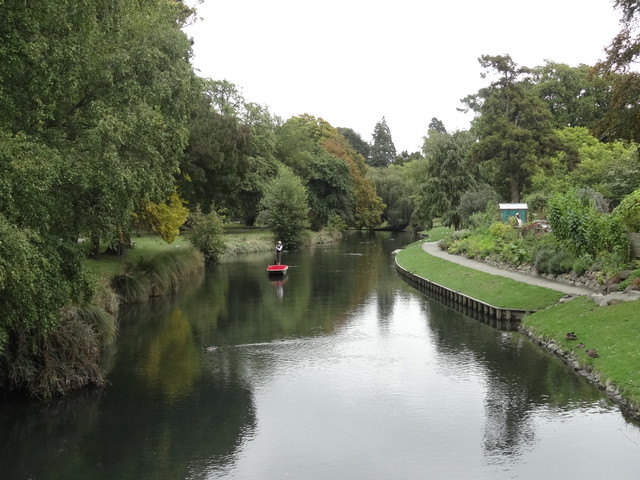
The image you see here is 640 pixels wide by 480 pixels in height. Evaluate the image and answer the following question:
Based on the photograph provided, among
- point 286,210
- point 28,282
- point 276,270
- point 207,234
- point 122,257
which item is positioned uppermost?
point 286,210

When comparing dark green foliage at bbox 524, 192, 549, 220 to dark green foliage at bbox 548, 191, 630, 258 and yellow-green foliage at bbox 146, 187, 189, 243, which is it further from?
yellow-green foliage at bbox 146, 187, 189, 243

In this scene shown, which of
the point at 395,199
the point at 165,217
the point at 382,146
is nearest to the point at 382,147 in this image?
the point at 382,146

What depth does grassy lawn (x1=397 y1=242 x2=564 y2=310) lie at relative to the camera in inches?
1001

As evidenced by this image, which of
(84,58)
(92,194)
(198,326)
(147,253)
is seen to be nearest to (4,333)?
(92,194)

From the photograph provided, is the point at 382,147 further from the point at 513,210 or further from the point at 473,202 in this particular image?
the point at 513,210

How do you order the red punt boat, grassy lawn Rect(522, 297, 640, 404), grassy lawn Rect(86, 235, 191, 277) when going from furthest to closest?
1. the red punt boat
2. grassy lawn Rect(86, 235, 191, 277)
3. grassy lawn Rect(522, 297, 640, 404)

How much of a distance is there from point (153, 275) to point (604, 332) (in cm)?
2285

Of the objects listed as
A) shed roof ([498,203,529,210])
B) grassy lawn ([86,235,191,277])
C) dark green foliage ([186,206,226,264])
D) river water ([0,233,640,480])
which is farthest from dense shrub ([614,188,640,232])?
dark green foliage ([186,206,226,264])

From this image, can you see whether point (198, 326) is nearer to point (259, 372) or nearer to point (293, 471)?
point (259, 372)

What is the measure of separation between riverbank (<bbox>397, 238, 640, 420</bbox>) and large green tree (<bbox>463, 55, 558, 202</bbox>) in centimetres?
2305

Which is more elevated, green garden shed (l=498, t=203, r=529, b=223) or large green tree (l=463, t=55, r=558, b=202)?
large green tree (l=463, t=55, r=558, b=202)

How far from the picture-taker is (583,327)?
19750 millimetres

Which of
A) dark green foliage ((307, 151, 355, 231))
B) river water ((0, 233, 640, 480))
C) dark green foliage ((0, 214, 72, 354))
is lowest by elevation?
river water ((0, 233, 640, 480))

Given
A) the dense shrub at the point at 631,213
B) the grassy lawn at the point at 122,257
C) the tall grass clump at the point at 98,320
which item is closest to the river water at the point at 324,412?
the tall grass clump at the point at 98,320
